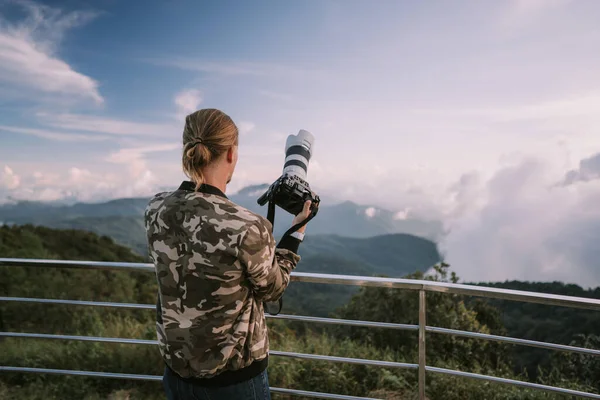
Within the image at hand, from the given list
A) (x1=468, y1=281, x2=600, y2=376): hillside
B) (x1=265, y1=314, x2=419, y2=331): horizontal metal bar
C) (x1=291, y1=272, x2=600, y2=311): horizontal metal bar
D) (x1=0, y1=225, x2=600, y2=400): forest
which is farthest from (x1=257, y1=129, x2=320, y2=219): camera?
(x1=468, y1=281, x2=600, y2=376): hillside

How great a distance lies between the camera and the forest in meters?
3.10

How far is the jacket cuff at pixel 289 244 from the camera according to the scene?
1.40 meters

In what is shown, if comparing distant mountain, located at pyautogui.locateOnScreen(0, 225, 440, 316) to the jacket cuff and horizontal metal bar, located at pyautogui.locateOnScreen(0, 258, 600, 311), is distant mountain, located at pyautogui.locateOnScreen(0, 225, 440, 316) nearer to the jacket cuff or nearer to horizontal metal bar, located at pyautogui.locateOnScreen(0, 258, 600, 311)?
the jacket cuff

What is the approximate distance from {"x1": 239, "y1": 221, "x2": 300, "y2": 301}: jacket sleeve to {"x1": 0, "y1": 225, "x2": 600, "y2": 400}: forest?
2.08 metres

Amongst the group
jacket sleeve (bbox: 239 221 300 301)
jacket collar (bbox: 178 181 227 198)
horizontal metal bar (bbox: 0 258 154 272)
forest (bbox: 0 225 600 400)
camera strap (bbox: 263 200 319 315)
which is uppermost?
jacket collar (bbox: 178 181 227 198)

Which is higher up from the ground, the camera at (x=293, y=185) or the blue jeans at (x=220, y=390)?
the camera at (x=293, y=185)

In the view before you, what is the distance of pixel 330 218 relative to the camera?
181m

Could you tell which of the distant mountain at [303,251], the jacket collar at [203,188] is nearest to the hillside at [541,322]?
the distant mountain at [303,251]

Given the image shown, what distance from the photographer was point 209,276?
1.15 m

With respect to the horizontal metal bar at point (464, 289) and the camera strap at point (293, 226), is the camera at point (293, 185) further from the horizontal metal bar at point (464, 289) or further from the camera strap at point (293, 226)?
the horizontal metal bar at point (464, 289)

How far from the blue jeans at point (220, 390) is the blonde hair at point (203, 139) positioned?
1.97 ft

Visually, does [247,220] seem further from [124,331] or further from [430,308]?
[430,308]

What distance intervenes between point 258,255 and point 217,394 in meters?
0.47

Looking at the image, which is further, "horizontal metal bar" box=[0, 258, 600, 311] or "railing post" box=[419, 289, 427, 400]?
"railing post" box=[419, 289, 427, 400]
